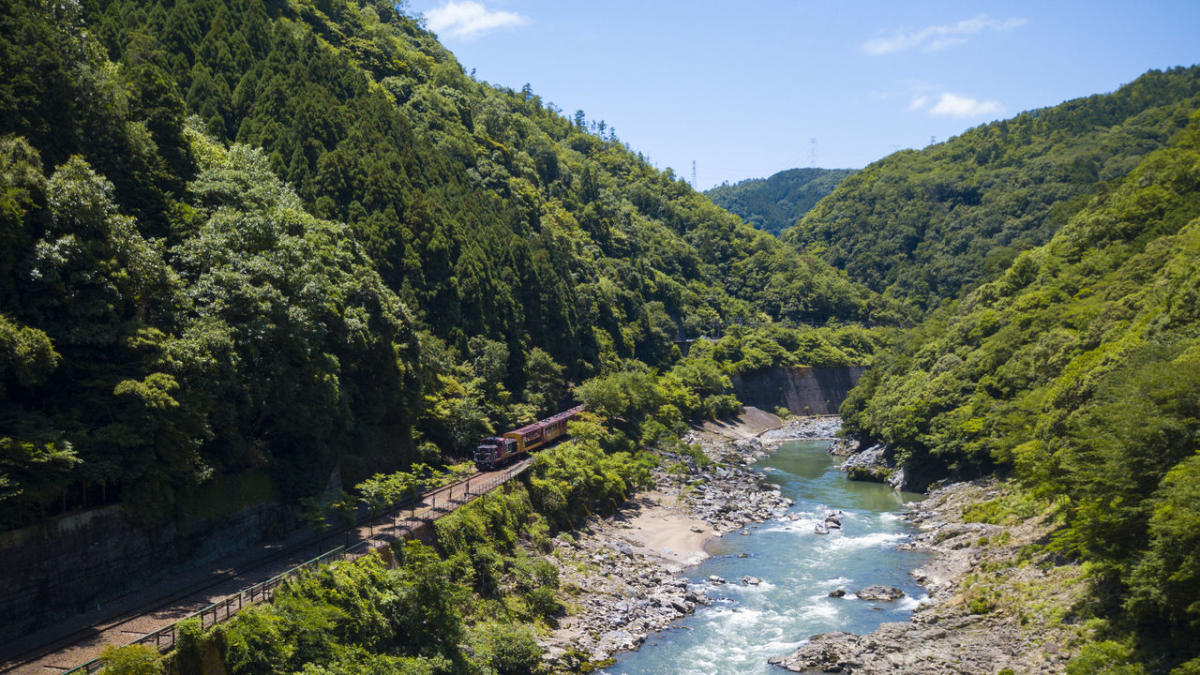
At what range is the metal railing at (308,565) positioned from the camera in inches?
814

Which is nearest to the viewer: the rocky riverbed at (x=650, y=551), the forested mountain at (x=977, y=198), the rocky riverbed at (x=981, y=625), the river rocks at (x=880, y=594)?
the rocky riverbed at (x=981, y=625)

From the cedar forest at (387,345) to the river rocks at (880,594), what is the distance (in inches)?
302

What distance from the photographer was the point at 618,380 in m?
72.4

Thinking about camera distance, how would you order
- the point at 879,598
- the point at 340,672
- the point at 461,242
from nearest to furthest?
the point at 340,672 → the point at 879,598 → the point at 461,242

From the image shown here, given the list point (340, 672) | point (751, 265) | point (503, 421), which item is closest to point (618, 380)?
point (503, 421)

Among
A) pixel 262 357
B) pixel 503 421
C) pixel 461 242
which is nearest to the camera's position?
pixel 262 357

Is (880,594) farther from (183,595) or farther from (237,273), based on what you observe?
(237,273)

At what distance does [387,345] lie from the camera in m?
41.2

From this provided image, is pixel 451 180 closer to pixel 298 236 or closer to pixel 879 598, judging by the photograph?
pixel 298 236

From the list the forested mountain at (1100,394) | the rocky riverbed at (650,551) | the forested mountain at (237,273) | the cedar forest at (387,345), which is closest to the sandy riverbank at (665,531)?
the rocky riverbed at (650,551)

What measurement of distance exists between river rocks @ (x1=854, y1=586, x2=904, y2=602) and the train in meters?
21.7

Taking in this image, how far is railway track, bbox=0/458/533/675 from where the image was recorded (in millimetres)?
20453

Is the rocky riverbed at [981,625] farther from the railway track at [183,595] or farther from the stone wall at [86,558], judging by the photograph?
the stone wall at [86,558]

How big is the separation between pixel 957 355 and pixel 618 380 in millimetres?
30221
